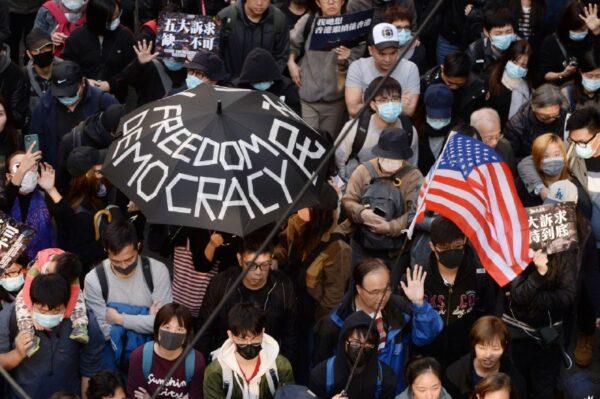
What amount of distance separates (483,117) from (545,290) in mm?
2137

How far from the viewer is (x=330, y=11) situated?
12.6m

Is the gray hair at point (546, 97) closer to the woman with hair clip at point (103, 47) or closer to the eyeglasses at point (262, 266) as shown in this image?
the eyeglasses at point (262, 266)

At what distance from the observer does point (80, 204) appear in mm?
10398

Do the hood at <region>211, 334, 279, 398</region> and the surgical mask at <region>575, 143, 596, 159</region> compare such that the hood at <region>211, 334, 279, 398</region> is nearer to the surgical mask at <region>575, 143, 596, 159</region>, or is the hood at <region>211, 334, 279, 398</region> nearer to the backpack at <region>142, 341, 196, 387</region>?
the backpack at <region>142, 341, 196, 387</region>

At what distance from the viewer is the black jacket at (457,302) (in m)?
9.70

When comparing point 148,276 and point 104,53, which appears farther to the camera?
point 104,53

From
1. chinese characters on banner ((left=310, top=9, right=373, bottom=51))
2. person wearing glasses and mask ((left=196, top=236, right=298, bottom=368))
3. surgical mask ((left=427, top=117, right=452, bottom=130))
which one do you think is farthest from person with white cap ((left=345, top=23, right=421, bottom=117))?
person wearing glasses and mask ((left=196, top=236, right=298, bottom=368))

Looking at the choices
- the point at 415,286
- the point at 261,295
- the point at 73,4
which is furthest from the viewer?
the point at 73,4

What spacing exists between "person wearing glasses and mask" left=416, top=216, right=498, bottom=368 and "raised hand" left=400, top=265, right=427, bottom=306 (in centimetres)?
14

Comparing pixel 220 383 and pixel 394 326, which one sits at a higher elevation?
pixel 394 326

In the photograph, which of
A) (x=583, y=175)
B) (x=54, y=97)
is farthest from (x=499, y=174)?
(x=54, y=97)

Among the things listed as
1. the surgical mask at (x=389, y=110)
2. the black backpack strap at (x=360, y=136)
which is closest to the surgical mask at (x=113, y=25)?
the black backpack strap at (x=360, y=136)

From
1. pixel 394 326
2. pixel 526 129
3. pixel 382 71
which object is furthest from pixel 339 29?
pixel 394 326

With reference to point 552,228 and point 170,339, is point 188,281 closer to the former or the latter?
point 170,339
